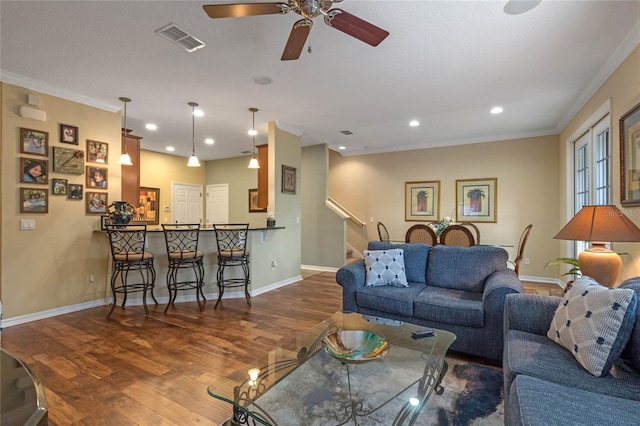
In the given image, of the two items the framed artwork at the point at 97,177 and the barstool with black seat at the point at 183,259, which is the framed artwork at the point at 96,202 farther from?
the barstool with black seat at the point at 183,259

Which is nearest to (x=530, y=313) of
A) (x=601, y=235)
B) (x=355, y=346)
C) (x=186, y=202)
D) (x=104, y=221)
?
(x=601, y=235)

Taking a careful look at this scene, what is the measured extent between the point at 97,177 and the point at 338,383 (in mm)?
4195

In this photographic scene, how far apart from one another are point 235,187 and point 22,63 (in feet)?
16.4

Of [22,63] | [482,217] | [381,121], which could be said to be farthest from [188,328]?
[482,217]

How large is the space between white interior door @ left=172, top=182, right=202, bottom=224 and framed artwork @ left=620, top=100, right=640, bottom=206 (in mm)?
7493

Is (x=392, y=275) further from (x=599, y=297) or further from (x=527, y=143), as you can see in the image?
(x=527, y=143)

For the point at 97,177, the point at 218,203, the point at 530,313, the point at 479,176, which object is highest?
the point at 479,176

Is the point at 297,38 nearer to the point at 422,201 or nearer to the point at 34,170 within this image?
the point at 34,170

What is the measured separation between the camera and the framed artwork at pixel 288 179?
16.7ft

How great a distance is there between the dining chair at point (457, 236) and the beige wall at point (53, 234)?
15.8 ft

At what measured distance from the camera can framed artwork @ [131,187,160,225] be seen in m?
6.83

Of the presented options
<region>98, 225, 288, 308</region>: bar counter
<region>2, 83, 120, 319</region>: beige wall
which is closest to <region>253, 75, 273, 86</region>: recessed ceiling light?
<region>98, 225, 288, 308</region>: bar counter

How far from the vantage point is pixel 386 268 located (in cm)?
317

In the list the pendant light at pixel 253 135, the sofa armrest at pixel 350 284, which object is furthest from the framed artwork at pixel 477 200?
the pendant light at pixel 253 135
